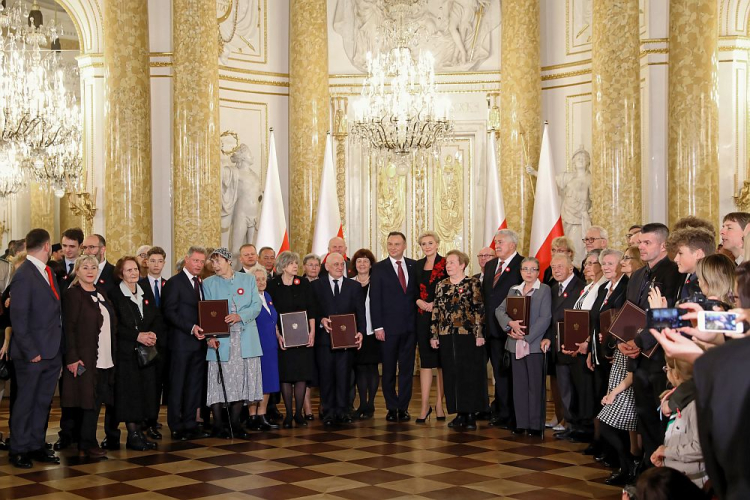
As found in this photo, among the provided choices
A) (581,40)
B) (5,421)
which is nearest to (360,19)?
(581,40)

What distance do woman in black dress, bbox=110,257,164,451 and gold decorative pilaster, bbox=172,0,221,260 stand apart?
4.14 meters

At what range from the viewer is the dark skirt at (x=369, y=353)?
1002cm

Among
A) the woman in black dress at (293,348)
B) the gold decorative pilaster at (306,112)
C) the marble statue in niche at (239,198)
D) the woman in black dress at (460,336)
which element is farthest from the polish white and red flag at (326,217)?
the woman in black dress at (460,336)

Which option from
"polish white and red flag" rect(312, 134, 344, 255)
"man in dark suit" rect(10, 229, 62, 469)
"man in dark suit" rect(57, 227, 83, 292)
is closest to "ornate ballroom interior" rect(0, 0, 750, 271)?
"polish white and red flag" rect(312, 134, 344, 255)

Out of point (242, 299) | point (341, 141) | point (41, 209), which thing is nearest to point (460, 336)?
point (242, 299)

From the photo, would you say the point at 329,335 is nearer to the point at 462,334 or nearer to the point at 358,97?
the point at 462,334

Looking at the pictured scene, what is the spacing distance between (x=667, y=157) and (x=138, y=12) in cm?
689

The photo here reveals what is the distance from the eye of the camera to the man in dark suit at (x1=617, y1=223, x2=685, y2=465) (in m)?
6.44

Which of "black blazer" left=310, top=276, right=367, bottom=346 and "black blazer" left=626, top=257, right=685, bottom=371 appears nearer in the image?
"black blazer" left=626, top=257, right=685, bottom=371

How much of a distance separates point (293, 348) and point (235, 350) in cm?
78

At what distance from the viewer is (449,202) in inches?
588

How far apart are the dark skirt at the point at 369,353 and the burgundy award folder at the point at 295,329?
681mm

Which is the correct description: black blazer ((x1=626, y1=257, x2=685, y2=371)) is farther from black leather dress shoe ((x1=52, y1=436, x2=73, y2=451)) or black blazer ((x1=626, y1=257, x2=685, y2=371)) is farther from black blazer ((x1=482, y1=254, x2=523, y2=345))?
black leather dress shoe ((x1=52, y1=436, x2=73, y2=451))

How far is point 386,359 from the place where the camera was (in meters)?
10.0
